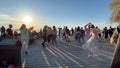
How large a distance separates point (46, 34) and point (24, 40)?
35.6 ft

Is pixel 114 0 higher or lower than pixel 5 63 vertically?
higher

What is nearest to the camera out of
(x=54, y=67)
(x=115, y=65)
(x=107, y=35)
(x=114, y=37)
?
(x=115, y=65)

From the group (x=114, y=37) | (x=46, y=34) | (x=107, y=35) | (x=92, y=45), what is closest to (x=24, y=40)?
(x=92, y=45)

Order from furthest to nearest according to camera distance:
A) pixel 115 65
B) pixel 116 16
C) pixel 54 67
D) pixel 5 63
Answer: pixel 54 67 < pixel 5 63 < pixel 115 65 < pixel 116 16

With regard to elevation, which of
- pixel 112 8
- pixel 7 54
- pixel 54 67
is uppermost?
pixel 112 8

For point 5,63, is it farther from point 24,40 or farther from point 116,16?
point 24,40

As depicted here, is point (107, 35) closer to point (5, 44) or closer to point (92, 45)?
point (92, 45)

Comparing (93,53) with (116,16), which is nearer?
(116,16)

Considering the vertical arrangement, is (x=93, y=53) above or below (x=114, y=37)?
below

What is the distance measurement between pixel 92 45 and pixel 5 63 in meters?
10.7

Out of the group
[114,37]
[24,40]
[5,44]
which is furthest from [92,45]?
[114,37]

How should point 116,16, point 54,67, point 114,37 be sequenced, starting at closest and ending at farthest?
point 116,16 < point 114,37 < point 54,67

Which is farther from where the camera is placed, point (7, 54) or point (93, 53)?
point (93, 53)

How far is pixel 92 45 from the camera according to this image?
19.2 m
